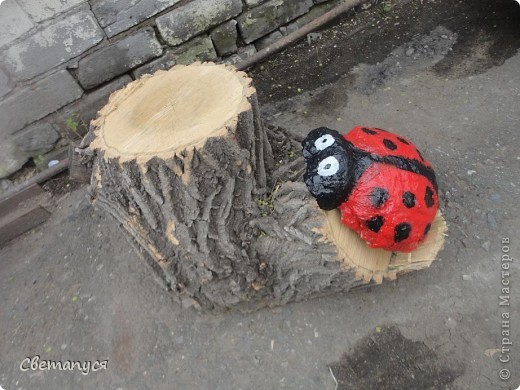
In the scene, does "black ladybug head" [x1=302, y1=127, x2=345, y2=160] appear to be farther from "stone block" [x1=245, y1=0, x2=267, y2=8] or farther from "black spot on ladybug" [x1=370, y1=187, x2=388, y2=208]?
"stone block" [x1=245, y1=0, x2=267, y2=8]

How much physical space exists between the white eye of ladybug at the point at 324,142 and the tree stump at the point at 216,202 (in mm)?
238

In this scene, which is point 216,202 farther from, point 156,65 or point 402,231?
point 156,65

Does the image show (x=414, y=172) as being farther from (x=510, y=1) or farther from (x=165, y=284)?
(x=510, y=1)

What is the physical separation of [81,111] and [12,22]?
85cm

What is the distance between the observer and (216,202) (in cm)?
221

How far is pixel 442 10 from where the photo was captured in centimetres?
436

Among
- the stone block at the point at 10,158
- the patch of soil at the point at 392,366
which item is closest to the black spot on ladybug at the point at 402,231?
the patch of soil at the point at 392,366

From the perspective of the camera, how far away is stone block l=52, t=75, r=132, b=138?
3.70 metres

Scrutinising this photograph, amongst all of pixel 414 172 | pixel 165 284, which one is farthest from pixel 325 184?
pixel 165 284

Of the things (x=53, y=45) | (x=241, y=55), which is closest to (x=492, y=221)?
(x=241, y=55)

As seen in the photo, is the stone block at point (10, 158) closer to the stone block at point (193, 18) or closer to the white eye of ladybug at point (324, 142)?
the stone block at point (193, 18)

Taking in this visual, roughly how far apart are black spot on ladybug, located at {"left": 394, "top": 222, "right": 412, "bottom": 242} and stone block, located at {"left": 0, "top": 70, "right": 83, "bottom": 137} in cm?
288

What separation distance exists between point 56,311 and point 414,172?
239 cm

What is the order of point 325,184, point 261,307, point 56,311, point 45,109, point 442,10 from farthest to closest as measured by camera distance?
point 442,10, point 45,109, point 56,311, point 261,307, point 325,184
